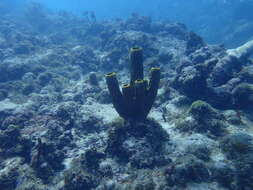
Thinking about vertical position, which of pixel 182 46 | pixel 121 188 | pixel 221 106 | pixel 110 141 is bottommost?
pixel 121 188

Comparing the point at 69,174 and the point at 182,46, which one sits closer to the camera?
the point at 69,174

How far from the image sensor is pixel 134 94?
7316 mm

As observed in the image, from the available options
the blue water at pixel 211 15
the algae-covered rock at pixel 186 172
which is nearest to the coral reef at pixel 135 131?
the algae-covered rock at pixel 186 172

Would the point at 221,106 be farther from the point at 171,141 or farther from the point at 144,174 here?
the point at 144,174

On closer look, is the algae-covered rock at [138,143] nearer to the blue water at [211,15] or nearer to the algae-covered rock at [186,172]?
the algae-covered rock at [186,172]

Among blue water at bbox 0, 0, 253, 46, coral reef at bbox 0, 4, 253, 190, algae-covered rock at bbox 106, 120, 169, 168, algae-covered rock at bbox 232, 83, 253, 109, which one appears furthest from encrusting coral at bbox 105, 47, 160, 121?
blue water at bbox 0, 0, 253, 46

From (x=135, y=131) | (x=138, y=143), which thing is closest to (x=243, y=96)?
(x=135, y=131)

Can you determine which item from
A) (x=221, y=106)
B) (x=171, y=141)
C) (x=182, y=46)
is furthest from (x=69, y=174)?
(x=182, y=46)

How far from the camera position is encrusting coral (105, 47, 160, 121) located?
23.8ft

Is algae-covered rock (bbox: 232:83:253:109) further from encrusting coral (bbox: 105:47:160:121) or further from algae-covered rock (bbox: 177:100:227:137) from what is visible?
encrusting coral (bbox: 105:47:160:121)

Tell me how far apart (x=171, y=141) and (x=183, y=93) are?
2.97 m

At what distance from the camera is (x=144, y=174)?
Answer: 239 inches

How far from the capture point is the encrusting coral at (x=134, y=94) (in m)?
7.25

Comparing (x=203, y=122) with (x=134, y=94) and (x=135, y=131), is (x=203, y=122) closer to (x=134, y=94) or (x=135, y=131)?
(x=135, y=131)
